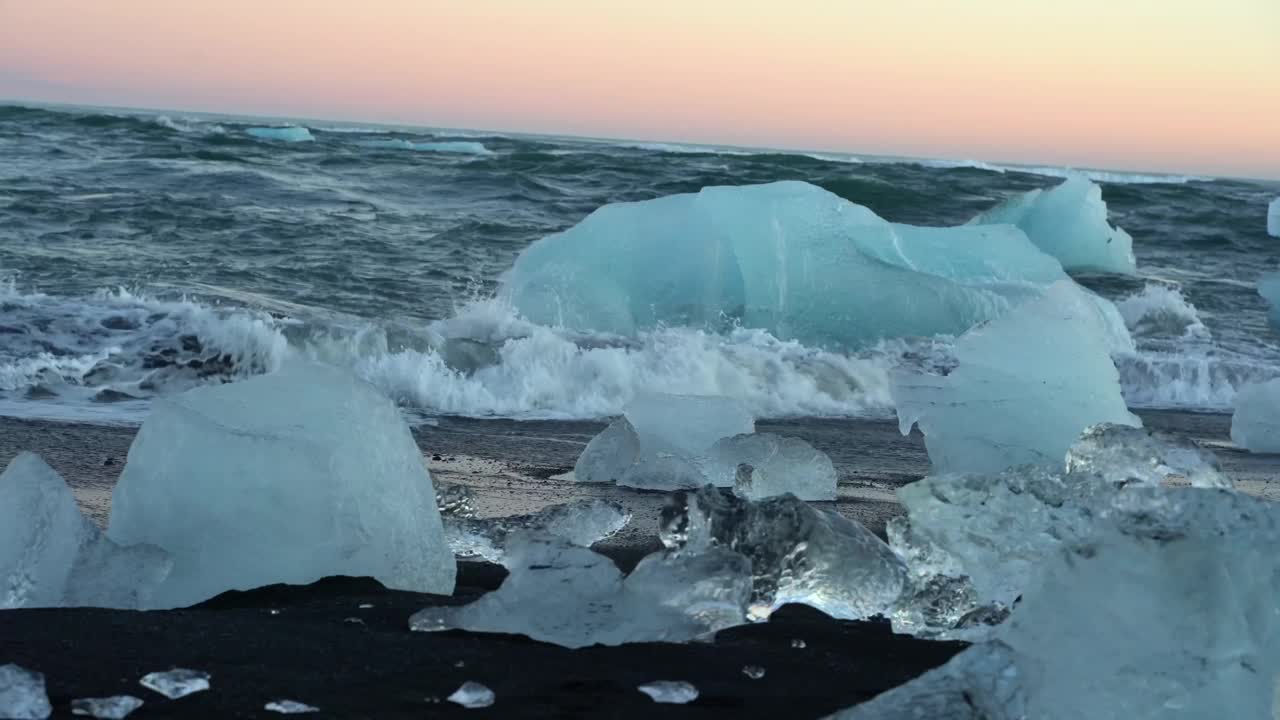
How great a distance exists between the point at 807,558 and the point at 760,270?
6128mm

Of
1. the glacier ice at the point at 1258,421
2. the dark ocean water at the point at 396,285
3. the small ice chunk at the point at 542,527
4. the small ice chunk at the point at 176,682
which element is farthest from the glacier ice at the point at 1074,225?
the small ice chunk at the point at 176,682

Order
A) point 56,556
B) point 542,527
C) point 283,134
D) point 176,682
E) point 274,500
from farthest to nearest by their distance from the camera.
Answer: point 283,134
point 542,527
point 274,500
point 56,556
point 176,682

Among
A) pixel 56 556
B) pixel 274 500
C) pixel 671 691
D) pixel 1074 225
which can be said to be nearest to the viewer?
pixel 671 691

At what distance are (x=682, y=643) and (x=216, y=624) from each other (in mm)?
795

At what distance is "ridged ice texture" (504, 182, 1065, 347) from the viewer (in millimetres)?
8453

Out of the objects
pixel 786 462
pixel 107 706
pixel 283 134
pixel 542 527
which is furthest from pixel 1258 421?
pixel 283 134

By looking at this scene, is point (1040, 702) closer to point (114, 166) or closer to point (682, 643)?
point (682, 643)

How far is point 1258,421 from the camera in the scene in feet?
18.7

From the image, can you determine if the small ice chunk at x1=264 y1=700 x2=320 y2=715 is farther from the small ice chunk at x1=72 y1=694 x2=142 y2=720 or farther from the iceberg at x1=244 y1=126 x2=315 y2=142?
the iceberg at x1=244 y1=126 x2=315 y2=142

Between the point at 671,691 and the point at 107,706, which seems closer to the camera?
the point at 107,706

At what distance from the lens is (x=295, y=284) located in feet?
29.6

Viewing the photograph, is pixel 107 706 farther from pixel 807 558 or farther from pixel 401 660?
pixel 807 558

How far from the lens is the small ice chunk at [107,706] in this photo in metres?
1.61

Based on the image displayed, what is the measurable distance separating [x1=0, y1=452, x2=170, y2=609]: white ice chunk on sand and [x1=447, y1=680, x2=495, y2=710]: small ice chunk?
0.96 metres
